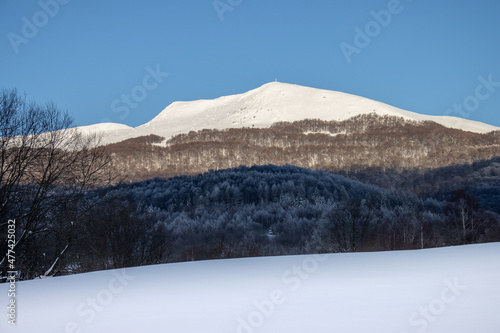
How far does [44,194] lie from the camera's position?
1611 cm

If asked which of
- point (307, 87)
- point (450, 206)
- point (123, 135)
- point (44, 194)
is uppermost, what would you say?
point (307, 87)

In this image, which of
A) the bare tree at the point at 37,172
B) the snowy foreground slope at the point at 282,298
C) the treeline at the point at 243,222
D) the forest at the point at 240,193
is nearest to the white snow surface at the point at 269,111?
the forest at the point at 240,193

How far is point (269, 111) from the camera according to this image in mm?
132875

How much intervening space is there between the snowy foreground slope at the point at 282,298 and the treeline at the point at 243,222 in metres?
8.76

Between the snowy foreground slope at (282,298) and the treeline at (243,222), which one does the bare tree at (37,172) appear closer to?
the treeline at (243,222)

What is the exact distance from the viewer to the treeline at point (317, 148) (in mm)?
92375

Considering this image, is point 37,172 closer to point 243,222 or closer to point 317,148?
point 243,222

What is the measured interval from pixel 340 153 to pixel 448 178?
27805mm

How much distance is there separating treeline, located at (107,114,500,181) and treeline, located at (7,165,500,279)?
84.8 feet

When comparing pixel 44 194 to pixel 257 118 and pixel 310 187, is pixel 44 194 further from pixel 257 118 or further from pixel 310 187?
pixel 257 118

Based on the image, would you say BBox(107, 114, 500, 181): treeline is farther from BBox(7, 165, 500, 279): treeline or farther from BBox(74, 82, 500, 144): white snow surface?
BBox(7, 165, 500, 279): treeline

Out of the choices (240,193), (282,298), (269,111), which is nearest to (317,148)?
(269,111)

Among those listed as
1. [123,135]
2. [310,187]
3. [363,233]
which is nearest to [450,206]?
[310,187]

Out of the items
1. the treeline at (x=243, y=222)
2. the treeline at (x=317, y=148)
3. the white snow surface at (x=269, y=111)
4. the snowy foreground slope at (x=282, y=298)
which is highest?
the white snow surface at (x=269, y=111)
